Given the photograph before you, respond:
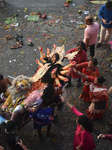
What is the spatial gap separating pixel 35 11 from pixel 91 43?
13.5ft

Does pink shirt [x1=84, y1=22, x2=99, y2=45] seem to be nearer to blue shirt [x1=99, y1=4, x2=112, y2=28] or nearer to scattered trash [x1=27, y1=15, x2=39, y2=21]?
blue shirt [x1=99, y1=4, x2=112, y2=28]

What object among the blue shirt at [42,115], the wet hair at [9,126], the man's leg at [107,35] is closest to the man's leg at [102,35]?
the man's leg at [107,35]

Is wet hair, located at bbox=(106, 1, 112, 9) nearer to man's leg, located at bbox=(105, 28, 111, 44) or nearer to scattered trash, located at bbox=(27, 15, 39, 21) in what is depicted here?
man's leg, located at bbox=(105, 28, 111, 44)

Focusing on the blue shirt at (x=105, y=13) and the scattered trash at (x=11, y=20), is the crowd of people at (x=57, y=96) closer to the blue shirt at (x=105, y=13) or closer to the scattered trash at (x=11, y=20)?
the blue shirt at (x=105, y=13)

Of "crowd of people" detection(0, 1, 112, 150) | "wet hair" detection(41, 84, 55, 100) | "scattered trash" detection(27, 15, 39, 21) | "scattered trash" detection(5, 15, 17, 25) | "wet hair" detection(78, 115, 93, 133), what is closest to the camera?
"wet hair" detection(78, 115, 93, 133)

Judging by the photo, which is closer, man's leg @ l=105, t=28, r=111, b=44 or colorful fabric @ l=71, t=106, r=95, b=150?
colorful fabric @ l=71, t=106, r=95, b=150

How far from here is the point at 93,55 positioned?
5742 millimetres

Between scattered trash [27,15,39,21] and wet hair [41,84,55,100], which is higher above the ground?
scattered trash [27,15,39,21]

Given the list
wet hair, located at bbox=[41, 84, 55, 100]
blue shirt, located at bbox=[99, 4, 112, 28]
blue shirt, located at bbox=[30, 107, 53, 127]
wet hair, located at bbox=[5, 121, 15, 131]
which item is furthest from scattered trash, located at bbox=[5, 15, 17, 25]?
wet hair, located at bbox=[5, 121, 15, 131]

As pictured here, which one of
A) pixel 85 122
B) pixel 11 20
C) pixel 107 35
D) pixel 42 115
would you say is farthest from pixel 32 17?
pixel 85 122

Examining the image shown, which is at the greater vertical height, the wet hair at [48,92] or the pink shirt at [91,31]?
the pink shirt at [91,31]

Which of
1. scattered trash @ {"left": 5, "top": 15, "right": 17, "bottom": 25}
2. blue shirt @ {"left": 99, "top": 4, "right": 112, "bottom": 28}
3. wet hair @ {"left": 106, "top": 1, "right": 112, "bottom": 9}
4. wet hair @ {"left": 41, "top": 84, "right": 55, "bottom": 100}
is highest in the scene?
wet hair @ {"left": 106, "top": 1, "right": 112, "bottom": 9}

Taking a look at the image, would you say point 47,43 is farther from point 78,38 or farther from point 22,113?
point 22,113

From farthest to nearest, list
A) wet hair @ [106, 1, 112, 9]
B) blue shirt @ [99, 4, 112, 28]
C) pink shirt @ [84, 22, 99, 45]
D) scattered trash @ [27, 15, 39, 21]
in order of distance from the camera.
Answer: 1. scattered trash @ [27, 15, 39, 21]
2. blue shirt @ [99, 4, 112, 28]
3. wet hair @ [106, 1, 112, 9]
4. pink shirt @ [84, 22, 99, 45]
